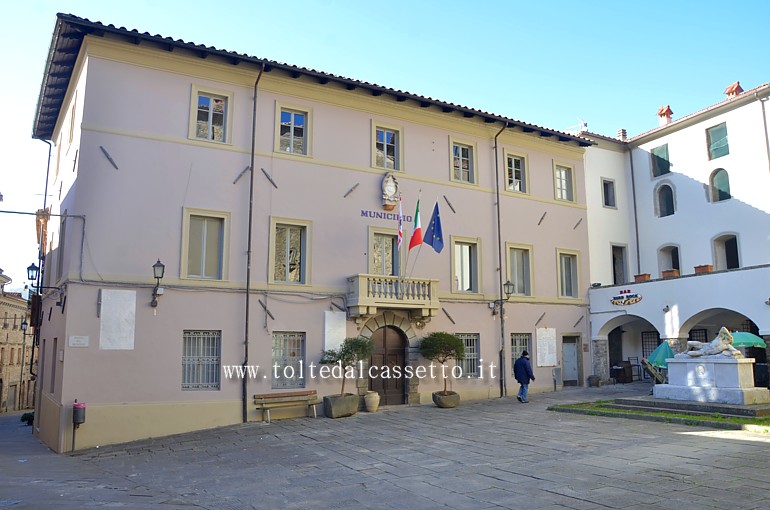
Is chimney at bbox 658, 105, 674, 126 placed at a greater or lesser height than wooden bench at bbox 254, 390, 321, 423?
greater

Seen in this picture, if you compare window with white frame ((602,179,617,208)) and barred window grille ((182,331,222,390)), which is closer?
barred window grille ((182,331,222,390))

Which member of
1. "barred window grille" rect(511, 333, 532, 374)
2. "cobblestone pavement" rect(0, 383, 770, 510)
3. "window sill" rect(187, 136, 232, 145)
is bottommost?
"cobblestone pavement" rect(0, 383, 770, 510)

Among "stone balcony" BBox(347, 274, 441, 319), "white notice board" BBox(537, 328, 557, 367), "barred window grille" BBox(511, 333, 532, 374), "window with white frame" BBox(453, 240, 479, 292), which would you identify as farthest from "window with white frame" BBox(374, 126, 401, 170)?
"white notice board" BBox(537, 328, 557, 367)

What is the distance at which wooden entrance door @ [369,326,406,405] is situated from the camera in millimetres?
17625

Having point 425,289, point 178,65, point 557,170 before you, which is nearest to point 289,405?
point 425,289

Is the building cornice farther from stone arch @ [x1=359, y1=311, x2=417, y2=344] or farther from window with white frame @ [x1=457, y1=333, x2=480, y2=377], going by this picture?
window with white frame @ [x1=457, y1=333, x2=480, y2=377]

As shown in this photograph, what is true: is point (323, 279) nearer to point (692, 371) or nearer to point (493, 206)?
point (493, 206)

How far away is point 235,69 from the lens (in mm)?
16234

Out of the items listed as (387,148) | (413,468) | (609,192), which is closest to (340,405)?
(413,468)

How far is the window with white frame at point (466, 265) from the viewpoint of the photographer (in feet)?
64.1

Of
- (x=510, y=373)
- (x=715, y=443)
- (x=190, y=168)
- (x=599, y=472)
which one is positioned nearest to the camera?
(x=599, y=472)

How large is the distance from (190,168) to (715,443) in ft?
42.4

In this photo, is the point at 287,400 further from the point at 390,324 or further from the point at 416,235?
the point at 416,235

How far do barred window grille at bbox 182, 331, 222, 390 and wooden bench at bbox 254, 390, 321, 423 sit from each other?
1.17 meters
